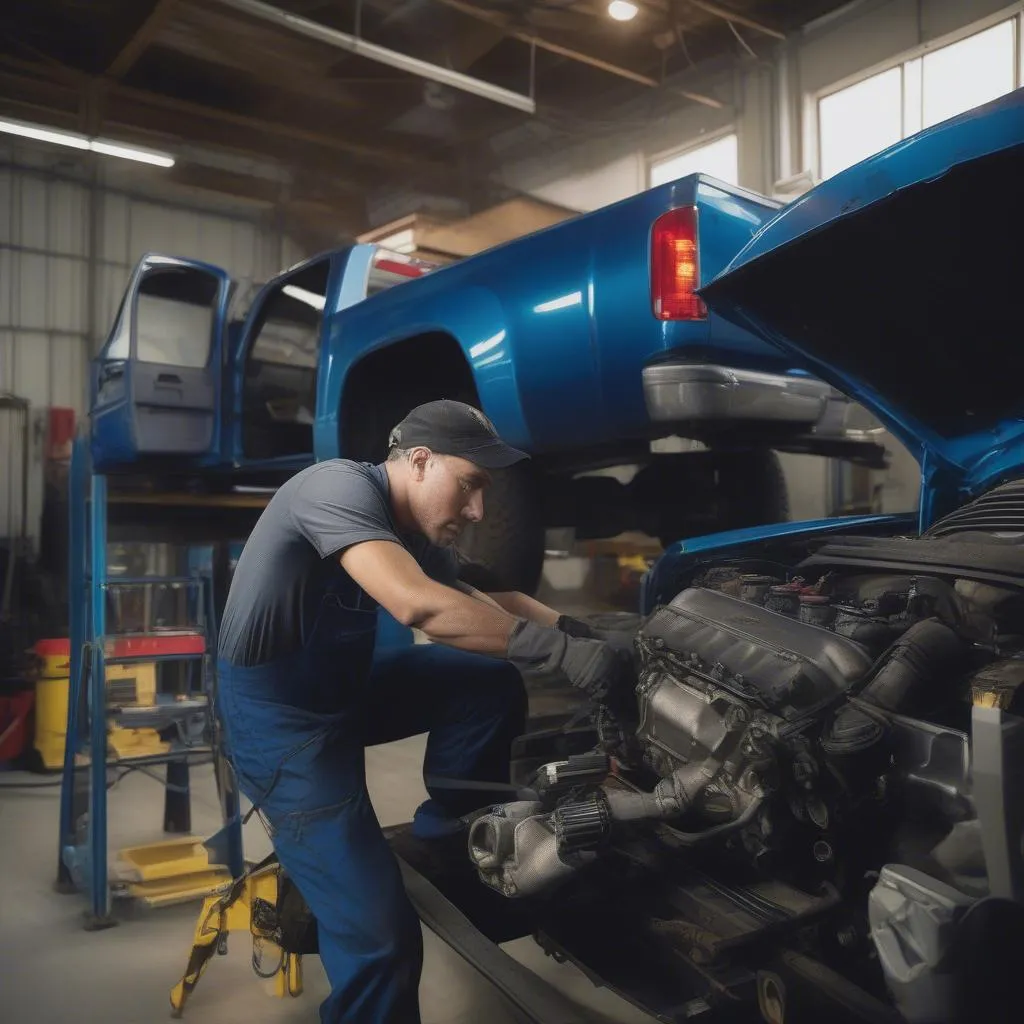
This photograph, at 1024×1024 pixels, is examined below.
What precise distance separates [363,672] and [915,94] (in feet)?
18.1

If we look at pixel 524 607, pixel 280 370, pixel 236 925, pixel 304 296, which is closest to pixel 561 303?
pixel 524 607

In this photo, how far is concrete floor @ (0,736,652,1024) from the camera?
233 cm

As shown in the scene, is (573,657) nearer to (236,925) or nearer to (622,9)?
(236,925)

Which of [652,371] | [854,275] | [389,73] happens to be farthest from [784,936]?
[389,73]

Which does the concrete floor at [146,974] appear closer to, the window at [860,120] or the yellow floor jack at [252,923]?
the yellow floor jack at [252,923]

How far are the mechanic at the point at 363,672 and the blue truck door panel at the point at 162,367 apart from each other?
181 centimetres

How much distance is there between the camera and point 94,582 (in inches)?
125

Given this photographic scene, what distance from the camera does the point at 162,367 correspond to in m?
3.74

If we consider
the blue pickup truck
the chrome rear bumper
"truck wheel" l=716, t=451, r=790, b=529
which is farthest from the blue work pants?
"truck wheel" l=716, t=451, r=790, b=529

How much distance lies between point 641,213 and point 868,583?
1.35 meters

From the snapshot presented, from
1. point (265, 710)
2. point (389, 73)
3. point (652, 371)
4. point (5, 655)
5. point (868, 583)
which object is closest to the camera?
point (868, 583)

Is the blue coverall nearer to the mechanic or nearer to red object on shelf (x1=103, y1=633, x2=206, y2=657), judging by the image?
the mechanic

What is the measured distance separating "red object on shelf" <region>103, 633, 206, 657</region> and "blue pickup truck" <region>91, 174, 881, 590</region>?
73cm

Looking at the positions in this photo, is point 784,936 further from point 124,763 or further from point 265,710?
point 124,763
